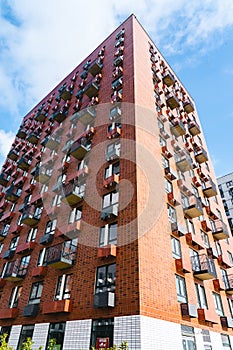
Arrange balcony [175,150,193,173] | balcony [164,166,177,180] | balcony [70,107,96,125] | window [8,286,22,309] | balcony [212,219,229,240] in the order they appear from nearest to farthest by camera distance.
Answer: window [8,286,22,309], balcony [164,166,177,180], balcony [175,150,193,173], balcony [212,219,229,240], balcony [70,107,96,125]

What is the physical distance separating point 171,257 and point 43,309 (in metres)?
7.31

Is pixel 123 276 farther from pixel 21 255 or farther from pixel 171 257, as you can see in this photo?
pixel 21 255

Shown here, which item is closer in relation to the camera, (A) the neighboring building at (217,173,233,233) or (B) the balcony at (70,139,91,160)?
(B) the balcony at (70,139,91,160)

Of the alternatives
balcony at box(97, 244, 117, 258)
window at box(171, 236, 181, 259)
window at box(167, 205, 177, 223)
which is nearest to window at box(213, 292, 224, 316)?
window at box(171, 236, 181, 259)

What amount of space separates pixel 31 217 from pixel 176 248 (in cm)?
1110

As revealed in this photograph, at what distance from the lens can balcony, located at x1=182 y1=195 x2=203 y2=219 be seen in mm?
17625

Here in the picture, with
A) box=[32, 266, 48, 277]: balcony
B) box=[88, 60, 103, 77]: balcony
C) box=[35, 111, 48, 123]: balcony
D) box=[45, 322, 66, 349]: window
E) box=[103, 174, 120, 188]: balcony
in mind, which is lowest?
box=[45, 322, 66, 349]: window

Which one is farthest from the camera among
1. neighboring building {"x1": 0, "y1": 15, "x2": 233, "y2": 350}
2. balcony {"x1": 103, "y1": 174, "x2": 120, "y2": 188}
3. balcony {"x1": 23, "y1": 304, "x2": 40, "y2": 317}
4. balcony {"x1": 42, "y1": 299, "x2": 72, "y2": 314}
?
balcony {"x1": 103, "y1": 174, "x2": 120, "y2": 188}

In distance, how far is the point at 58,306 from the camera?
12.7m

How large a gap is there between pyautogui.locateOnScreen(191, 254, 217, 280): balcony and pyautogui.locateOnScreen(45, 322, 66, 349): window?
26.4 feet

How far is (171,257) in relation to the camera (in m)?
13.8

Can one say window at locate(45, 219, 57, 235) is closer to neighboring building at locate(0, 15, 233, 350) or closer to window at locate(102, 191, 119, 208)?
neighboring building at locate(0, 15, 233, 350)

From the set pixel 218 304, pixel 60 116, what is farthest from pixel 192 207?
pixel 60 116

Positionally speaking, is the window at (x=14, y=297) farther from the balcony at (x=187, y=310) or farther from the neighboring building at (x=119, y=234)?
the balcony at (x=187, y=310)
